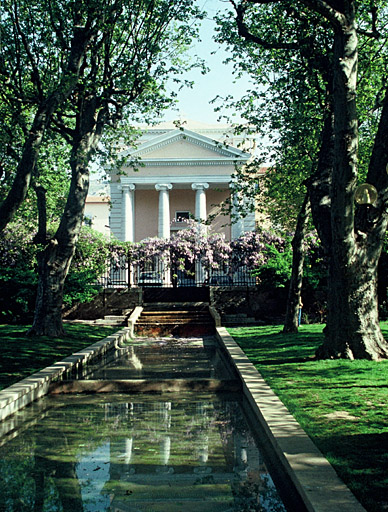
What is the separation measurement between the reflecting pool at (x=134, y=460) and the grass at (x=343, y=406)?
64 cm

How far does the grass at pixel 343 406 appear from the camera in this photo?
4.10 m

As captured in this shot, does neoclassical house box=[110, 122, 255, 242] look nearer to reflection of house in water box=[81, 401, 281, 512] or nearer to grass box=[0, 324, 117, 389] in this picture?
grass box=[0, 324, 117, 389]

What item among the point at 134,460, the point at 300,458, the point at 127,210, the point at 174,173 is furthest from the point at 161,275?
the point at 300,458

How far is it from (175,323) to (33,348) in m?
7.75

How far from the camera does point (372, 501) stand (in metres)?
3.59

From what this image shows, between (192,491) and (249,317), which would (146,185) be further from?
(192,491)

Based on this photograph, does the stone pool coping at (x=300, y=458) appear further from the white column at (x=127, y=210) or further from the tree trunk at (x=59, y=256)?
the white column at (x=127, y=210)

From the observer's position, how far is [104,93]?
51.3 feet

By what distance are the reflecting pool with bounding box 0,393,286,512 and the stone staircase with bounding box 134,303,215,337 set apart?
11.2 metres

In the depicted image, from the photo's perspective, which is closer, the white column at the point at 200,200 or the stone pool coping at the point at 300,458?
the stone pool coping at the point at 300,458

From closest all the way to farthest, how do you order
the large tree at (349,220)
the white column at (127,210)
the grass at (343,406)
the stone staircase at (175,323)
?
1. the grass at (343,406)
2. the large tree at (349,220)
3. the stone staircase at (175,323)
4. the white column at (127,210)

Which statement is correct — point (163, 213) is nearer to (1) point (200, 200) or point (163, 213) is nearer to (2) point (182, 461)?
(1) point (200, 200)

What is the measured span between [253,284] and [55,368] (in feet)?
48.2

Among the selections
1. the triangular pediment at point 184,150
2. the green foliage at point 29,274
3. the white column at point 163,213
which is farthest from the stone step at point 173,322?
the triangular pediment at point 184,150
